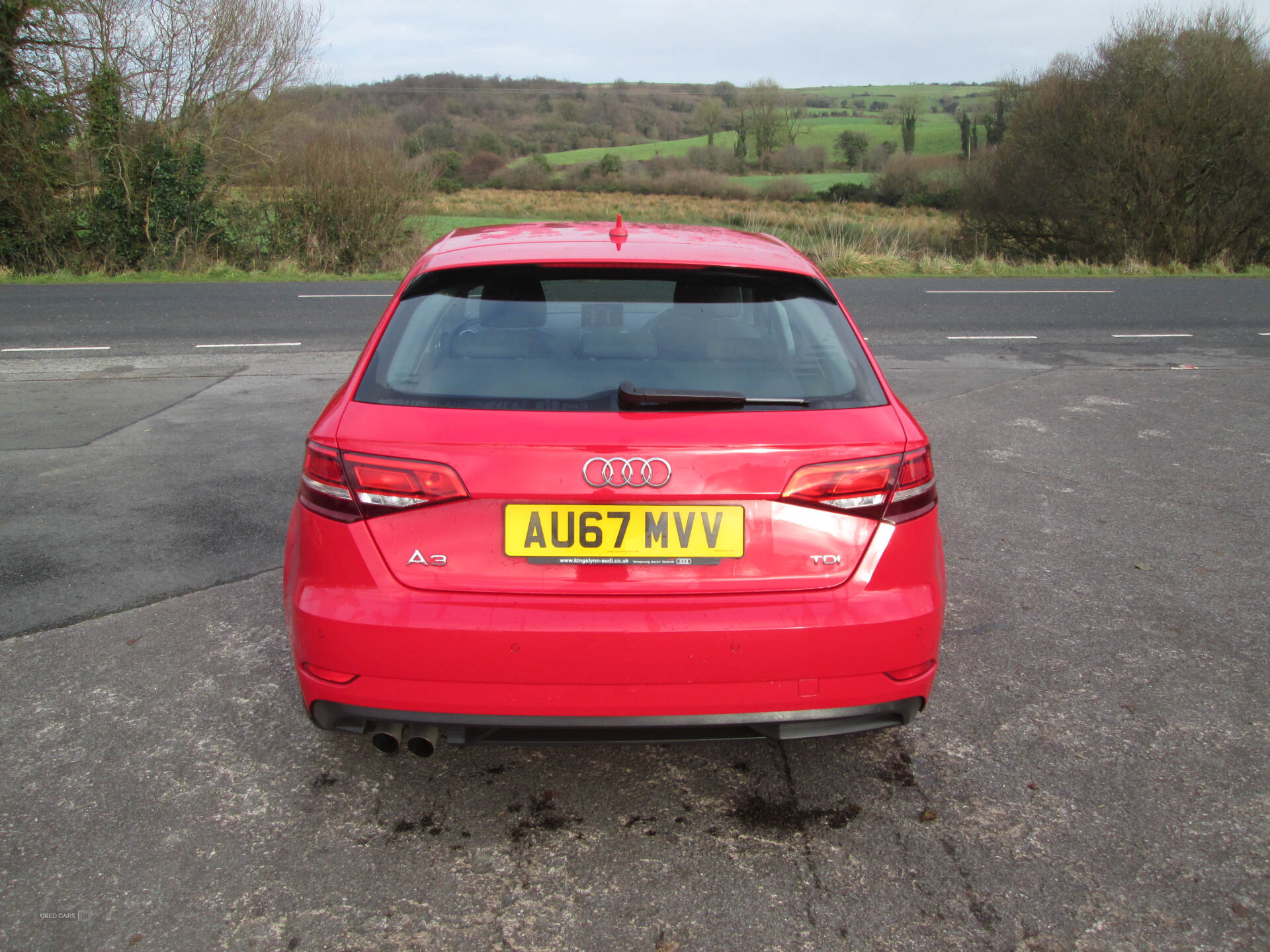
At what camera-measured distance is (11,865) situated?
2389mm

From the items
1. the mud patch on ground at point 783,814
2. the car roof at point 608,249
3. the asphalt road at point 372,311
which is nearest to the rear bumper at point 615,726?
the mud patch on ground at point 783,814

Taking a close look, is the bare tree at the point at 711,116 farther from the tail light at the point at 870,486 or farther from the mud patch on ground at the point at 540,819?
the mud patch on ground at the point at 540,819

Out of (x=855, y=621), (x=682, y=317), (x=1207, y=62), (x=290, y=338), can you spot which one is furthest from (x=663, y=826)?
(x=1207, y=62)

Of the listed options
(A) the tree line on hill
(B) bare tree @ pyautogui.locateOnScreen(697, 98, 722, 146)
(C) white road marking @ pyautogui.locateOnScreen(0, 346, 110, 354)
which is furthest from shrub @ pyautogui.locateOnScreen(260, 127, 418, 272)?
(B) bare tree @ pyautogui.locateOnScreen(697, 98, 722, 146)

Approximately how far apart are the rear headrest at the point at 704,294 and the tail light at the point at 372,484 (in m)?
0.87

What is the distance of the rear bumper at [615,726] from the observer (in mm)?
2287

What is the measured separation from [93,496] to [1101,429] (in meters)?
6.72

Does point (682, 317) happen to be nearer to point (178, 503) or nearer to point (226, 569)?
A: point (226, 569)

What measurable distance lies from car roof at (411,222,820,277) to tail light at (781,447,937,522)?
722mm

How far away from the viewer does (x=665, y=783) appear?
110 inches

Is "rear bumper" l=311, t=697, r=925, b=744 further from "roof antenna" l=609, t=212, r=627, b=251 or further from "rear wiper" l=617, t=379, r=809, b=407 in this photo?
"roof antenna" l=609, t=212, r=627, b=251

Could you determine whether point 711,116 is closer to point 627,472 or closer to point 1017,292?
point 1017,292

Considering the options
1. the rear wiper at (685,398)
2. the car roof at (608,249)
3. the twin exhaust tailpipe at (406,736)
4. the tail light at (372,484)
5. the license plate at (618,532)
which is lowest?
the twin exhaust tailpipe at (406,736)

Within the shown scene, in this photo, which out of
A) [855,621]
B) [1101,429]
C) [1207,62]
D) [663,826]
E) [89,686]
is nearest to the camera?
[855,621]
